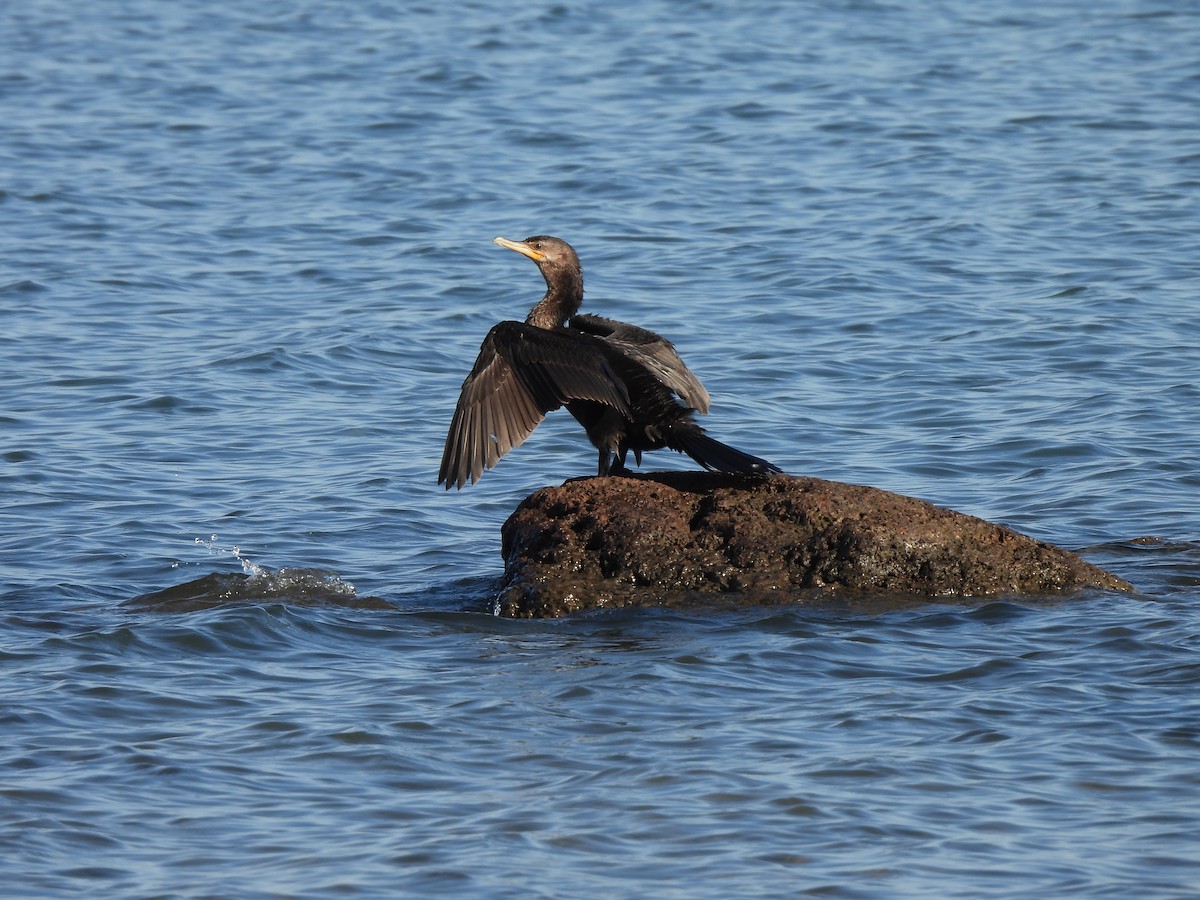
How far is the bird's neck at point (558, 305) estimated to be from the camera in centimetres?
728

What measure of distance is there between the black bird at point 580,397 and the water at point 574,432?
26.2 inches

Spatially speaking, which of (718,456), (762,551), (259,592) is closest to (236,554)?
(259,592)

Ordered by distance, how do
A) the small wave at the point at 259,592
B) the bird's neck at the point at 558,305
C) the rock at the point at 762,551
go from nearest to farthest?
the rock at the point at 762,551 → the small wave at the point at 259,592 → the bird's neck at the point at 558,305

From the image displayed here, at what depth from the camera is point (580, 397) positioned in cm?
630

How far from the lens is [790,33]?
772 inches

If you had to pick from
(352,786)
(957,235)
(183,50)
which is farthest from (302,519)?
(183,50)

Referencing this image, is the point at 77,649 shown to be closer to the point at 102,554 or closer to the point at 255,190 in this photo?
the point at 102,554

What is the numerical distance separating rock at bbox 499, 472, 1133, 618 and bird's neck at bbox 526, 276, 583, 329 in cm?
119

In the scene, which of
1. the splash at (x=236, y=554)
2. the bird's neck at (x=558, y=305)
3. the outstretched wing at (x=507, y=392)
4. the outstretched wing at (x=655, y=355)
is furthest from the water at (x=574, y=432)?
the bird's neck at (x=558, y=305)

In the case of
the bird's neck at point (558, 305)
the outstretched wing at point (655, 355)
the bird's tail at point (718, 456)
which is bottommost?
the bird's tail at point (718, 456)

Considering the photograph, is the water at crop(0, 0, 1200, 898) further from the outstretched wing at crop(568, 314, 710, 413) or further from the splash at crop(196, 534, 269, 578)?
the outstretched wing at crop(568, 314, 710, 413)

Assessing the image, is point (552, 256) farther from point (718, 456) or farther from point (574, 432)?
point (574, 432)

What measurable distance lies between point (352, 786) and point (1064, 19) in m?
16.8

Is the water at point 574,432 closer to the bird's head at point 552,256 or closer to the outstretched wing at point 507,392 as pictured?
the outstretched wing at point 507,392
